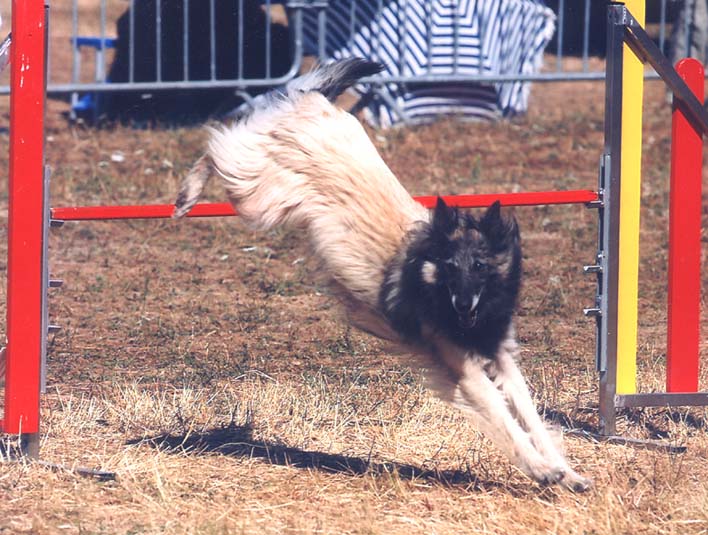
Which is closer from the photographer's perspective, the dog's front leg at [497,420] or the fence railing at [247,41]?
the dog's front leg at [497,420]

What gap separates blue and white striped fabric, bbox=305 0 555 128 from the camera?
12016 millimetres

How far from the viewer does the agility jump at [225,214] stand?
416 centimetres

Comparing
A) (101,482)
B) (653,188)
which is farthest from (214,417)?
(653,188)

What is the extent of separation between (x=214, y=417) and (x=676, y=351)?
2137 millimetres

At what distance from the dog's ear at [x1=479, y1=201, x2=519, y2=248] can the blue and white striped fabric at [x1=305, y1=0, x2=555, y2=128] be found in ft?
25.3

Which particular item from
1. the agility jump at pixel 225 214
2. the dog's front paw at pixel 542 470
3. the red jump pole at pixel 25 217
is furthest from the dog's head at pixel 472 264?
the red jump pole at pixel 25 217

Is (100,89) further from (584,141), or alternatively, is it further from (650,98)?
(650,98)

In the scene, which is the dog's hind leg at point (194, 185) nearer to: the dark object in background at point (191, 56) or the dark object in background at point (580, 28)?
the dark object in background at point (191, 56)

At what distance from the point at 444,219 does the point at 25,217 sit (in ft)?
5.33

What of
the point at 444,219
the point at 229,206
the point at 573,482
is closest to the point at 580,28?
the point at 229,206

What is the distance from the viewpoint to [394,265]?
14.3 feet

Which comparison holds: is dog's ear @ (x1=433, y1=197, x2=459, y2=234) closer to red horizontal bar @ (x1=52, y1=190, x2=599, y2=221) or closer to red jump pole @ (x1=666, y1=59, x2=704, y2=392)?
red horizontal bar @ (x1=52, y1=190, x2=599, y2=221)

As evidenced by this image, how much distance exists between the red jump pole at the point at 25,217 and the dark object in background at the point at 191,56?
7961mm

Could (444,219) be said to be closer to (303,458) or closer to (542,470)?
(542,470)
